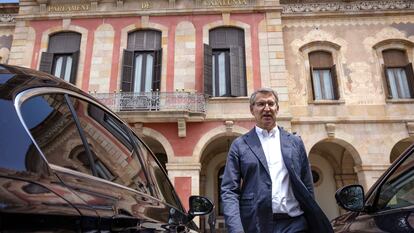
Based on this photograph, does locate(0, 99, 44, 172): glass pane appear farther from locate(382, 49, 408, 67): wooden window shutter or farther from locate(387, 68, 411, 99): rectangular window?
locate(382, 49, 408, 67): wooden window shutter

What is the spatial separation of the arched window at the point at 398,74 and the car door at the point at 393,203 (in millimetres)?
12477

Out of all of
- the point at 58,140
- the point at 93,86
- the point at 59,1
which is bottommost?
the point at 58,140

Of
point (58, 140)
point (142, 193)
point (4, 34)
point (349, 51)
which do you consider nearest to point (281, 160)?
point (142, 193)

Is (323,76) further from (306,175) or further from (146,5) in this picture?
(306,175)

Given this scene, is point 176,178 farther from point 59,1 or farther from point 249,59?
point 59,1

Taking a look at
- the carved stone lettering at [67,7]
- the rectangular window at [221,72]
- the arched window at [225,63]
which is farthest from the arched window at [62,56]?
the rectangular window at [221,72]

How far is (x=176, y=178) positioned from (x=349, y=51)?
865 cm

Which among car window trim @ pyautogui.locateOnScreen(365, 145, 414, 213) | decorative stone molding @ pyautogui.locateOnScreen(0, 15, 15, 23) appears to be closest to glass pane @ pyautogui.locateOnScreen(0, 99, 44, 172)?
car window trim @ pyautogui.locateOnScreen(365, 145, 414, 213)

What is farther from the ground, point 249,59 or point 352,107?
point 249,59

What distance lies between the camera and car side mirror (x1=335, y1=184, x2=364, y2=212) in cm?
262

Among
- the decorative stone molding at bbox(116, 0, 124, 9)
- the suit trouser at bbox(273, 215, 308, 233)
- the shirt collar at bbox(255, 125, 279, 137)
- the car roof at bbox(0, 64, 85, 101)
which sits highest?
the decorative stone molding at bbox(116, 0, 124, 9)

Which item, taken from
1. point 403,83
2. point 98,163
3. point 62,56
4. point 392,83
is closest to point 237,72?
point 392,83

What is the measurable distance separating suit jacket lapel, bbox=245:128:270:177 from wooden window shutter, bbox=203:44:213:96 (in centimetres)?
1037

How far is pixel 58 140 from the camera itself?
1.55 m
